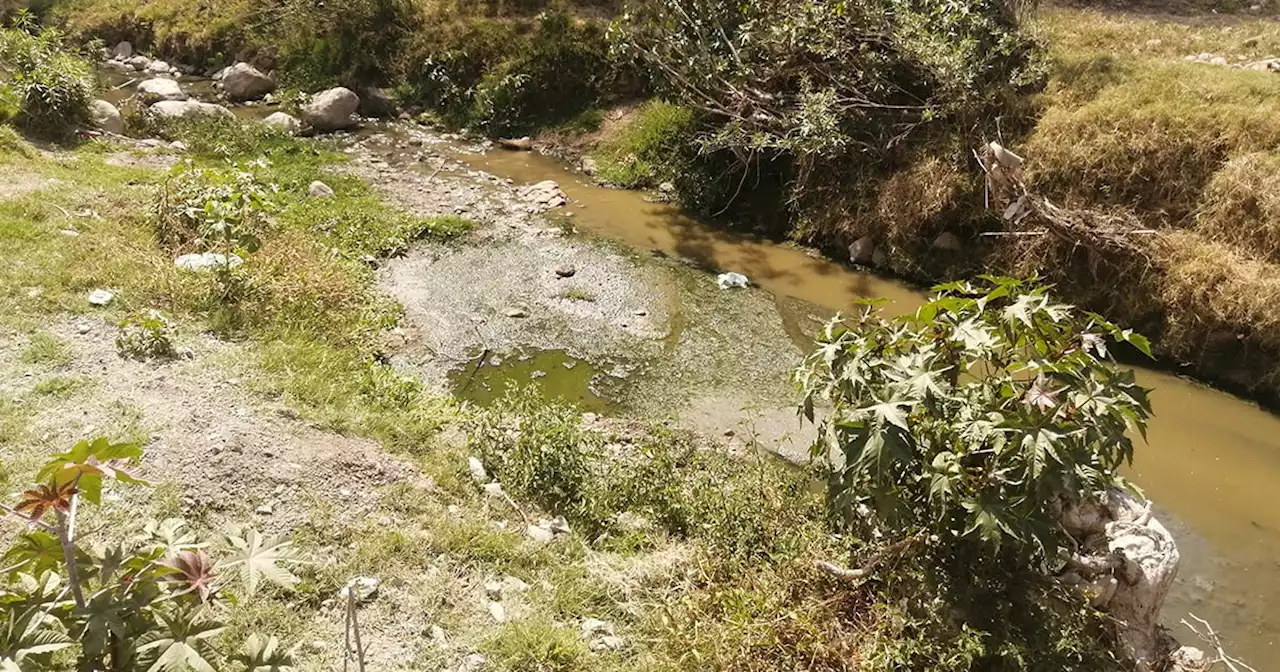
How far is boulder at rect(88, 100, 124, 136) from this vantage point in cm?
1113

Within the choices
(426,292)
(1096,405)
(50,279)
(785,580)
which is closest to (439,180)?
(426,292)

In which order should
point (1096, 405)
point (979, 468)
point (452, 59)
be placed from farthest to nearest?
point (452, 59), point (979, 468), point (1096, 405)

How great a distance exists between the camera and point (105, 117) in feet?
36.9

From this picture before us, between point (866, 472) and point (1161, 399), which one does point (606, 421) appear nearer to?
point (866, 472)

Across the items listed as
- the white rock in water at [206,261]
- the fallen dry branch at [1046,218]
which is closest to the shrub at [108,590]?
the white rock in water at [206,261]

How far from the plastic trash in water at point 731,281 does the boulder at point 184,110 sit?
8.42 meters

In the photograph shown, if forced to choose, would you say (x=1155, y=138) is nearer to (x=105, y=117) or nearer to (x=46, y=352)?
(x=46, y=352)

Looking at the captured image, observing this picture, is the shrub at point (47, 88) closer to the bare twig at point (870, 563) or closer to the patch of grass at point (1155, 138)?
the bare twig at point (870, 563)

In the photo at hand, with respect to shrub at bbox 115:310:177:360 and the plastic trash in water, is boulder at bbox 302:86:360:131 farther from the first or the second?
shrub at bbox 115:310:177:360

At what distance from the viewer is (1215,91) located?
820 cm

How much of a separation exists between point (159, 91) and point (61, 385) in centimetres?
1023

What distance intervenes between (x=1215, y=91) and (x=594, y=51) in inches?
Result: 346

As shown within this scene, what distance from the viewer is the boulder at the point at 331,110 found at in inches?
522

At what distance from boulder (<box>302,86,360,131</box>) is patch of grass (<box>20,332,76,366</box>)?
834 cm
